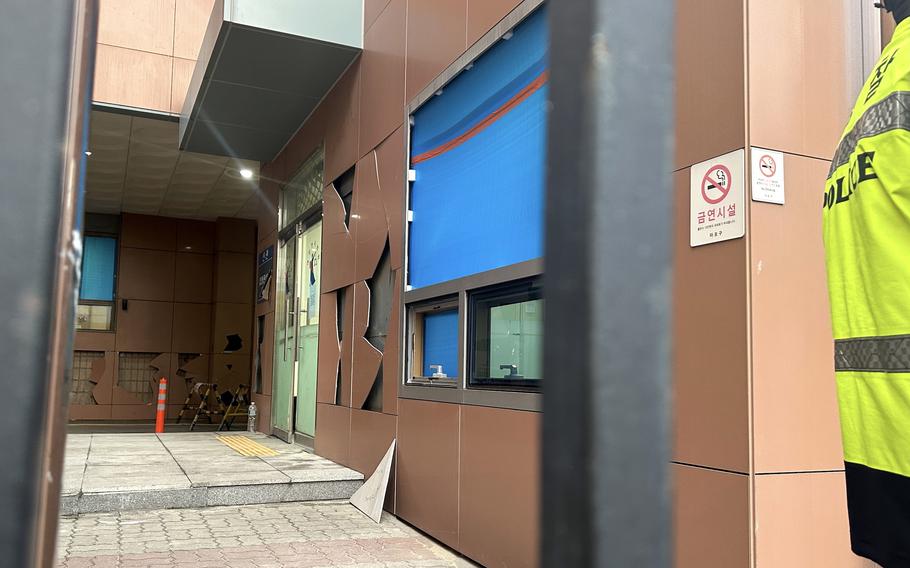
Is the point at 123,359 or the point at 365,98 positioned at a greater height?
the point at 365,98

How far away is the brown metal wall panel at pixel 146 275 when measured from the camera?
16422 millimetres

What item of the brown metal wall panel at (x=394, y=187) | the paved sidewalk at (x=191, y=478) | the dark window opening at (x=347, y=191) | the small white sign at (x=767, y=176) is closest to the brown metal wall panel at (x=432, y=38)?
the brown metal wall panel at (x=394, y=187)

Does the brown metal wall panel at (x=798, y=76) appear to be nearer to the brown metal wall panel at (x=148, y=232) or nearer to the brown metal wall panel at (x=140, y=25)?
the brown metal wall panel at (x=140, y=25)

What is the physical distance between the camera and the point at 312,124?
28.6ft

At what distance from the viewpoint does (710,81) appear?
2992 mm

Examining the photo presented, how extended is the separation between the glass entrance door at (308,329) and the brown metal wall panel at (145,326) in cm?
841

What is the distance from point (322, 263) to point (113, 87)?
407cm

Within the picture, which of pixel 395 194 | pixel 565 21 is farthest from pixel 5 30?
Answer: pixel 395 194

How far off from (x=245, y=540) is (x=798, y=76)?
388 centimetres

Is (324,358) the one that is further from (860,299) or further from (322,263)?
(860,299)

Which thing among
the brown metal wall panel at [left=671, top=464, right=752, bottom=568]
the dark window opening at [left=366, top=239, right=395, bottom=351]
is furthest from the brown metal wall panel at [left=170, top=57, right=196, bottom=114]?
the brown metal wall panel at [left=671, top=464, right=752, bottom=568]

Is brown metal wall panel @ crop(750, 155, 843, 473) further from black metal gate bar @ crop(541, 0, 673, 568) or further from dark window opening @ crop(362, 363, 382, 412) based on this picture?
dark window opening @ crop(362, 363, 382, 412)

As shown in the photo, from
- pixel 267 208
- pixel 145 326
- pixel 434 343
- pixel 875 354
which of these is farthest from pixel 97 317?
pixel 875 354

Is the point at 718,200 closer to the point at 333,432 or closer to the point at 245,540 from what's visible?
the point at 245,540
